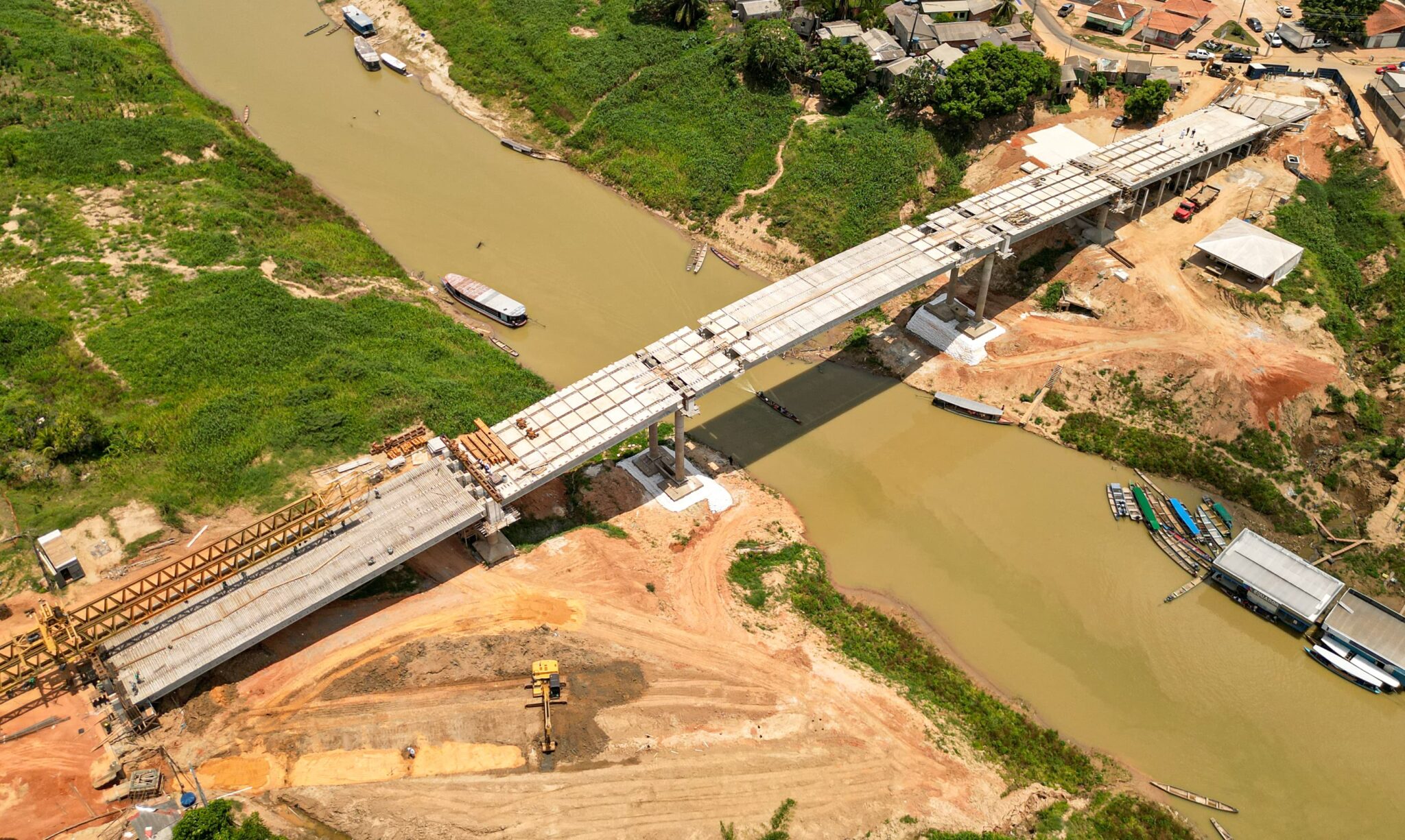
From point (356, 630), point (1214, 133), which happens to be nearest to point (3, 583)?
point (356, 630)

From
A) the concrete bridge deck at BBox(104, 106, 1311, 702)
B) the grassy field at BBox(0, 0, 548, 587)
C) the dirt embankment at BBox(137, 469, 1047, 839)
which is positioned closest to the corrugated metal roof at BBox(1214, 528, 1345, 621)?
the dirt embankment at BBox(137, 469, 1047, 839)

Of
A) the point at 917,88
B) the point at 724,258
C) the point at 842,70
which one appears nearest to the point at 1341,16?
the point at 917,88

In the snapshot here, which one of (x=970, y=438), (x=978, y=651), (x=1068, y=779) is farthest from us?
(x=970, y=438)

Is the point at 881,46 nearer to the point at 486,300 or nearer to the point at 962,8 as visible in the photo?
the point at 962,8

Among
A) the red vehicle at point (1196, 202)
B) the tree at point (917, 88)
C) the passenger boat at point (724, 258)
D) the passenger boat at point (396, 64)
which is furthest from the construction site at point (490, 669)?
the passenger boat at point (396, 64)

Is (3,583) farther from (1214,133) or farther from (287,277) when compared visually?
(1214,133)

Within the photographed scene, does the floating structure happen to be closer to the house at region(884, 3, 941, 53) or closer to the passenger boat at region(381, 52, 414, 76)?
the house at region(884, 3, 941, 53)

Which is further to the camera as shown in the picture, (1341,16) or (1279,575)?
A: (1341,16)

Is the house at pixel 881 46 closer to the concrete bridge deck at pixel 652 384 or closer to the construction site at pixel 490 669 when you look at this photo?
the concrete bridge deck at pixel 652 384
